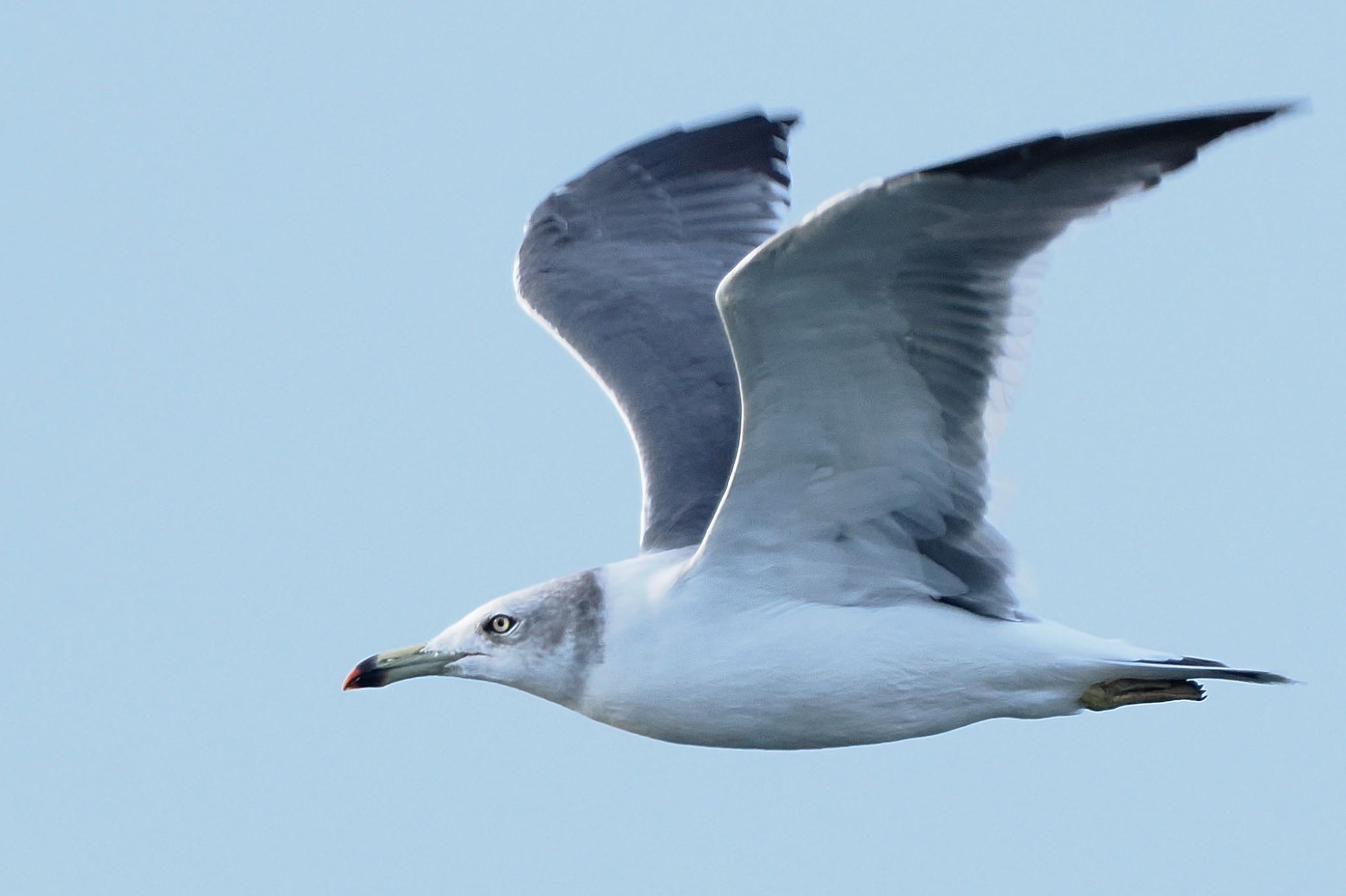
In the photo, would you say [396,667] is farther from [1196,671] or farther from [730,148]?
[730,148]

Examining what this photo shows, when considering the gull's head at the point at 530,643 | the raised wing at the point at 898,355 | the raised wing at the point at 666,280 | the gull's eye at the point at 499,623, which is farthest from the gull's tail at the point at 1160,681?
the gull's eye at the point at 499,623

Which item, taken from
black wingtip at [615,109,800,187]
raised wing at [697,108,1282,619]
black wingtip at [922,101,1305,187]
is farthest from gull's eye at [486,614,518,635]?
black wingtip at [615,109,800,187]

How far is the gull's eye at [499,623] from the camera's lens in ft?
22.4

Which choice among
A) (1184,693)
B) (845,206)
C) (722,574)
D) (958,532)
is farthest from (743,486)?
(1184,693)

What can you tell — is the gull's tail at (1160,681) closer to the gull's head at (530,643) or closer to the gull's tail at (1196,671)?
the gull's tail at (1196,671)

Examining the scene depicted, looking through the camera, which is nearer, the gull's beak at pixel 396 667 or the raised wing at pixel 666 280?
the gull's beak at pixel 396 667

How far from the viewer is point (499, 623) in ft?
22.5

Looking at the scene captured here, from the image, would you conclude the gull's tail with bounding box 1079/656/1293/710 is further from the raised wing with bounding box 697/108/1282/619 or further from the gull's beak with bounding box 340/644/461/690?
the gull's beak with bounding box 340/644/461/690

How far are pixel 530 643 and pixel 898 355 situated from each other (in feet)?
5.98

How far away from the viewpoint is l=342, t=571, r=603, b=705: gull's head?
6.70m

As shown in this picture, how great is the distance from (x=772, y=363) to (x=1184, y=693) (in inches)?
81.9

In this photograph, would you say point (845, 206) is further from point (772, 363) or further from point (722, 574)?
point (722, 574)

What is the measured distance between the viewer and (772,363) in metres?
5.93

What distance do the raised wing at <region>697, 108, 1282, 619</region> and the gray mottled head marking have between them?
48cm
